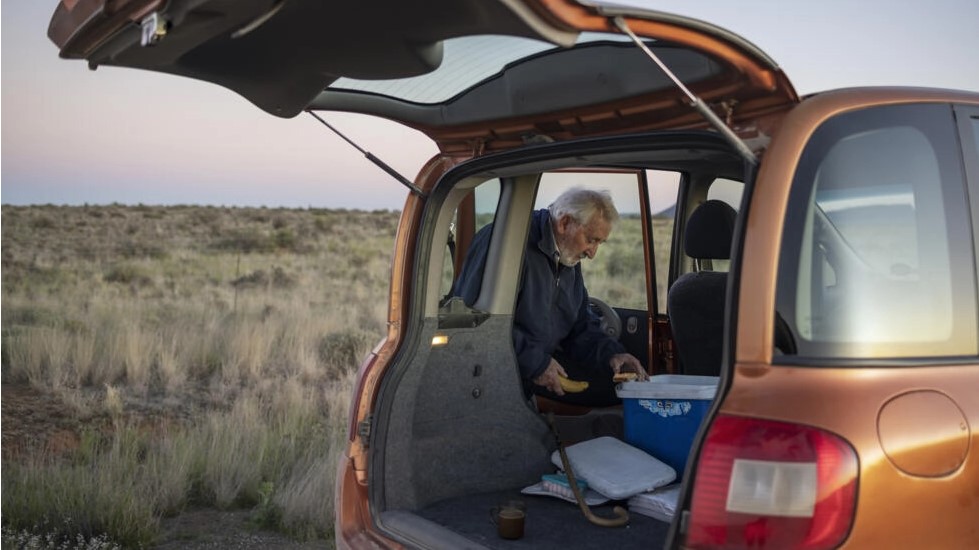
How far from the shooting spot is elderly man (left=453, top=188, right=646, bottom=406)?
4.13 metres

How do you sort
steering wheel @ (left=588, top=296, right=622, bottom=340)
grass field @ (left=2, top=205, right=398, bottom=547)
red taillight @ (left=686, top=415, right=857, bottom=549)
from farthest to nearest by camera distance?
1. grass field @ (left=2, top=205, right=398, bottom=547)
2. steering wheel @ (left=588, top=296, right=622, bottom=340)
3. red taillight @ (left=686, top=415, right=857, bottom=549)

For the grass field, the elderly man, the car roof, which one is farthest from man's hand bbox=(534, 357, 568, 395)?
the grass field

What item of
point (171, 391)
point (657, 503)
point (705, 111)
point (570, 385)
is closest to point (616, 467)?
point (657, 503)

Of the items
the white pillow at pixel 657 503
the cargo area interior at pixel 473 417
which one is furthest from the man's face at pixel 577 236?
the white pillow at pixel 657 503

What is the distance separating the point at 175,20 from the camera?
2285mm

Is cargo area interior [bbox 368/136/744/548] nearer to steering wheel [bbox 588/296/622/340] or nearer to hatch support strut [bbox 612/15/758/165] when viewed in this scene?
hatch support strut [bbox 612/15/758/165]

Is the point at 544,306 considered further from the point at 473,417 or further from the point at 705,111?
the point at 705,111

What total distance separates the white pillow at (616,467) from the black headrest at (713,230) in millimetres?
922

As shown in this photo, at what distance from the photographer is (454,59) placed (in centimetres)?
296

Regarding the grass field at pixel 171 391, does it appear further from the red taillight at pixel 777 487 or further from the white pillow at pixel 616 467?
the red taillight at pixel 777 487

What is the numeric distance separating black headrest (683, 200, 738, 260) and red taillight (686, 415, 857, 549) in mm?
2138

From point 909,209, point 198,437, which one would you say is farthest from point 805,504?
point 198,437

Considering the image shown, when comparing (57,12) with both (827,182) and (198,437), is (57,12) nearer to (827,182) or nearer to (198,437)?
(827,182)

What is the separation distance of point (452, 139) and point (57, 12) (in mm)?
1359
